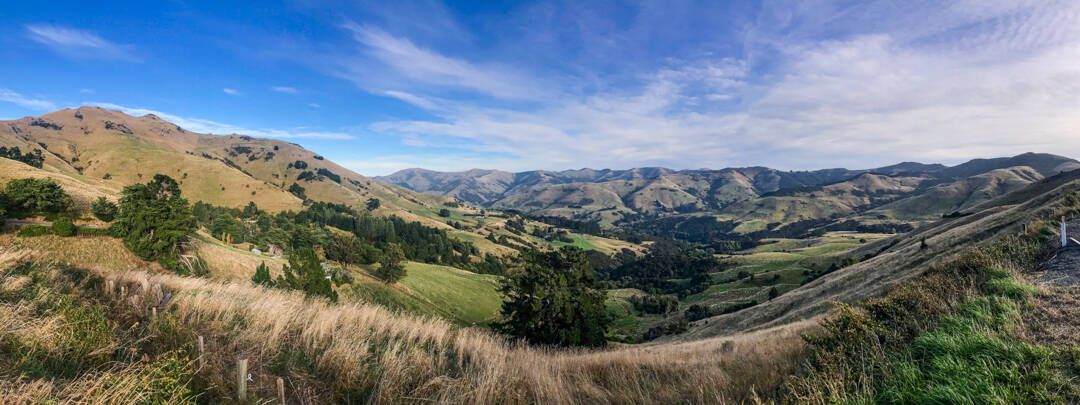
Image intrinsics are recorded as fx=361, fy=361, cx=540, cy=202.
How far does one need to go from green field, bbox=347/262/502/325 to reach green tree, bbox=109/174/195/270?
23.8 m

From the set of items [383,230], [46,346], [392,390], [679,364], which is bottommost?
[383,230]

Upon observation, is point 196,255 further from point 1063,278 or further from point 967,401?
point 1063,278

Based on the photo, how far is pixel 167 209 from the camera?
50.3 metres

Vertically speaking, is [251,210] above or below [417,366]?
below

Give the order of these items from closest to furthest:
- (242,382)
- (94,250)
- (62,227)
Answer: (242,382) → (62,227) → (94,250)

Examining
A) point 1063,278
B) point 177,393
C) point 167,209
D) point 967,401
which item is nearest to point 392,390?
point 177,393

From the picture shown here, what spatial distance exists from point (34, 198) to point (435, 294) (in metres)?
59.5

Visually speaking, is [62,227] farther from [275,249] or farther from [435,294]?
[435,294]

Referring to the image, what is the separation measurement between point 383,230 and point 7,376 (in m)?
175

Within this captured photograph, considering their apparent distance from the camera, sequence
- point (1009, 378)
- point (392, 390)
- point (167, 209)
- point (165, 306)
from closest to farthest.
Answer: point (1009, 378) → point (392, 390) → point (165, 306) → point (167, 209)

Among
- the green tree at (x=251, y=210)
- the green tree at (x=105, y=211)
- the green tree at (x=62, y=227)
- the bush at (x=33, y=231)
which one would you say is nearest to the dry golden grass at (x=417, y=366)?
the bush at (x=33, y=231)

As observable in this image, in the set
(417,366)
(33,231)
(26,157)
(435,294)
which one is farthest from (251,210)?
(417,366)

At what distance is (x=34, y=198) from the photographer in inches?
2021

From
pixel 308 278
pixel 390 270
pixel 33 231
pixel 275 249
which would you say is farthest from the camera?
pixel 275 249
